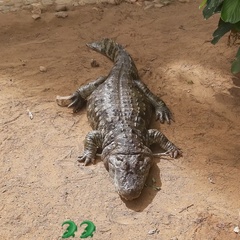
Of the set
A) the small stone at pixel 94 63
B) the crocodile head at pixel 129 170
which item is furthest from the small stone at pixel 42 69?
the crocodile head at pixel 129 170

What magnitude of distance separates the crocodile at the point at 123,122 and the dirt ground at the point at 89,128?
141mm

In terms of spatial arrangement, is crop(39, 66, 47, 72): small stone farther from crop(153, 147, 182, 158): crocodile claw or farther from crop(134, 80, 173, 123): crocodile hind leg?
crop(153, 147, 182, 158): crocodile claw

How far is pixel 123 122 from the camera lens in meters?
5.32

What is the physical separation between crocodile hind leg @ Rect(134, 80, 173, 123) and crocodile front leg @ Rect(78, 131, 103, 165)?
0.90 meters

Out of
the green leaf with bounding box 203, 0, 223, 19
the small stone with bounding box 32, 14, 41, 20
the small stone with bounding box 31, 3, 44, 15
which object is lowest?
the small stone with bounding box 32, 14, 41, 20

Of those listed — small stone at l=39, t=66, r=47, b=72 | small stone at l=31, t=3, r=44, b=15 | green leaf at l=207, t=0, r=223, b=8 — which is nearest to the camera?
green leaf at l=207, t=0, r=223, b=8

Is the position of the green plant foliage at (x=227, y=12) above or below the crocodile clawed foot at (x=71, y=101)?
above

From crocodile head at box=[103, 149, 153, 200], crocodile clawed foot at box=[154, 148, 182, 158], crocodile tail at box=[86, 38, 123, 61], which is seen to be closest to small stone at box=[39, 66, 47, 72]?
crocodile tail at box=[86, 38, 123, 61]

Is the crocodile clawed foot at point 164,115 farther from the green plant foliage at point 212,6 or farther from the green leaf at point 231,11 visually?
the green leaf at point 231,11

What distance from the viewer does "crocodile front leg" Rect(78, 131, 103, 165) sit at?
512 centimetres

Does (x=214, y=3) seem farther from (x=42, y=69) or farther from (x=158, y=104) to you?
(x=42, y=69)

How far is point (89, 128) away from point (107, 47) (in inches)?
66.2

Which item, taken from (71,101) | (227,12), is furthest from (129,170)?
(227,12)

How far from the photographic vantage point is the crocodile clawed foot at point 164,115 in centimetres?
570
